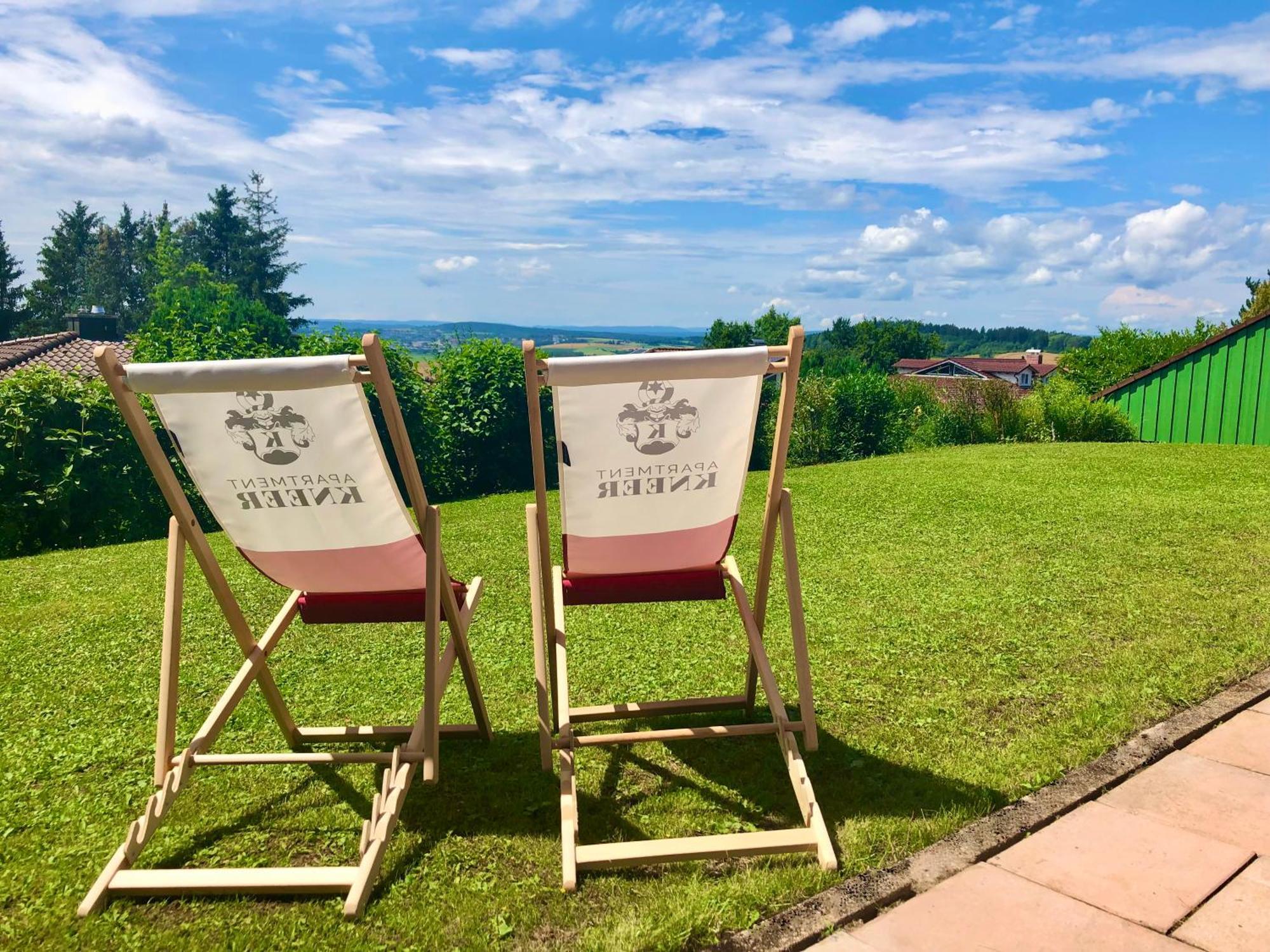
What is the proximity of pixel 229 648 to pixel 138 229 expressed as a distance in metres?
71.1

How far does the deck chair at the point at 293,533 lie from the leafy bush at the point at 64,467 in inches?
287

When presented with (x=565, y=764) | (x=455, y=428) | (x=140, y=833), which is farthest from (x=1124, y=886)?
(x=455, y=428)

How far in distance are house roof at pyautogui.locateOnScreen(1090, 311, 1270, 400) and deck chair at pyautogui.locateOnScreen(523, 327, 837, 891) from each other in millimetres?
14030

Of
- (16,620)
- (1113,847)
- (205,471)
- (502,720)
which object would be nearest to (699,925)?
(1113,847)

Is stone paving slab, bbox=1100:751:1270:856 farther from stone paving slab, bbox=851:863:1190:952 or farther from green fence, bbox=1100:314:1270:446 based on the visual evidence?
green fence, bbox=1100:314:1270:446

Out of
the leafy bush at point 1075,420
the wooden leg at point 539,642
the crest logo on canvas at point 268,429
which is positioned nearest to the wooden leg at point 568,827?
the wooden leg at point 539,642

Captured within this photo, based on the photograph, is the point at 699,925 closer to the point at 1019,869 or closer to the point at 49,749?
the point at 1019,869

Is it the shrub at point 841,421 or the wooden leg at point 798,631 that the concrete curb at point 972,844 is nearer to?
the wooden leg at point 798,631

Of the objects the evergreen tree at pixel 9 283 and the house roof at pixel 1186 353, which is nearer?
the house roof at pixel 1186 353

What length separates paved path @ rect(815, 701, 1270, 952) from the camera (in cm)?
212

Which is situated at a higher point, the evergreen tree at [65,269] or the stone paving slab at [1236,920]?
the evergreen tree at [65,269]

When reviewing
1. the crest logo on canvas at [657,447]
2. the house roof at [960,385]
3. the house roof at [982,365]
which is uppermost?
the crest logo on canvas at [657,447]

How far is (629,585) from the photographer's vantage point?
318 cm

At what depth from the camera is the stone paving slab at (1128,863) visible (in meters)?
2.26
